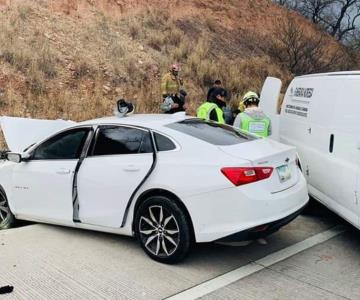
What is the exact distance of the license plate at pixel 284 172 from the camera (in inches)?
203

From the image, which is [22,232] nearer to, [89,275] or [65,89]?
[89,275]

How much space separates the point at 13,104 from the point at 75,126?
7359 mm

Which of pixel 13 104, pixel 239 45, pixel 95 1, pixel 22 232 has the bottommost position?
pixel 22 232

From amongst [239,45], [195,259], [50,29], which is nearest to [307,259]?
[195,259]

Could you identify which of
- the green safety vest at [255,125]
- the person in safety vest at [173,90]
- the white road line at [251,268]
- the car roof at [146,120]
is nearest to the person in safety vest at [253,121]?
the green safety vest at [255,125]

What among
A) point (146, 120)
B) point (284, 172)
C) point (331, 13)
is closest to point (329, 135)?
point (284, 172)

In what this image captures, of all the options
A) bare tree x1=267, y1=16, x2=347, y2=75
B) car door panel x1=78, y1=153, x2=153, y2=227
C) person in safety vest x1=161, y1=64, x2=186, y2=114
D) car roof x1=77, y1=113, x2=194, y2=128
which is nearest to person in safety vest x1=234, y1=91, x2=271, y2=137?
car roof x1=77, y1=113, x2=194, y2=128

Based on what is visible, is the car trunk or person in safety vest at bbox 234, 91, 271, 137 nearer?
the car trunk

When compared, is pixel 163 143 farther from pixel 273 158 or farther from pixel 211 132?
pixel 273 158

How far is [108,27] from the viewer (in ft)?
62.1

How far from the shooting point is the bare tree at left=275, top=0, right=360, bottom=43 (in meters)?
33.8

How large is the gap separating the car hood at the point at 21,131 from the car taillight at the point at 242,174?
309cm

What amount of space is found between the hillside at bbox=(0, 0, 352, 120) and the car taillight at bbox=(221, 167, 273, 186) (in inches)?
348

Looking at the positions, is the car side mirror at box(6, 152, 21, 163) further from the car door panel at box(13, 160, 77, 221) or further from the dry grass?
the dry grass
